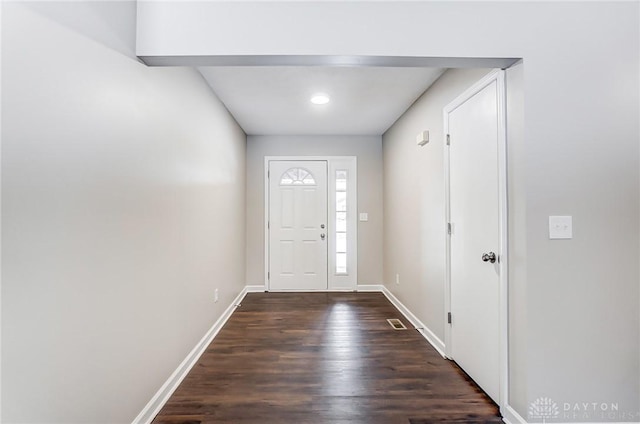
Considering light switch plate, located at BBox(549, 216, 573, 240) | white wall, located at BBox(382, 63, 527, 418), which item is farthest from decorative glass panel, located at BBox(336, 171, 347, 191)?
light switch plate, located at BBox(549, 216, 573, 240)

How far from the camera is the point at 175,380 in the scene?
6.98 ft

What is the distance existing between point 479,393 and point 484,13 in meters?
2.30

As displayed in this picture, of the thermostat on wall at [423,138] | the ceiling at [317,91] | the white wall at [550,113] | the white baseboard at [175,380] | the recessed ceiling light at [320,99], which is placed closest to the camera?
the white wall at [550,113]

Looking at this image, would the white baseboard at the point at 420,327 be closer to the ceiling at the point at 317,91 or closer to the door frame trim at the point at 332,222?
the door frame trim at the point at 332,222

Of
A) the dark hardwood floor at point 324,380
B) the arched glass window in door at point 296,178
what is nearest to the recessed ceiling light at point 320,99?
the arched glass window in door at point 296,178

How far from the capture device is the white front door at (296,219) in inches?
187

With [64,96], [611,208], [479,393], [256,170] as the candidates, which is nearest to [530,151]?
[611,208]

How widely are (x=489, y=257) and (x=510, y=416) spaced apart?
0.89m

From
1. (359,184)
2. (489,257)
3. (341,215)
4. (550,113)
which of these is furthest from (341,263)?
(550,113)

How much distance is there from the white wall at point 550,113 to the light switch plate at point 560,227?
0.04 meters

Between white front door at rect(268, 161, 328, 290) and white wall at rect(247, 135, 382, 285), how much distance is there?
18 cm

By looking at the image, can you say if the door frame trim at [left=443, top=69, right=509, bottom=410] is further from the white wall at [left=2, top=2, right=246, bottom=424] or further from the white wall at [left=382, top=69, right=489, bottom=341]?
the white wall at [left=2, top=2, right=246, bottom=424]

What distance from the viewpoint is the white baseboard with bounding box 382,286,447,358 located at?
268cm

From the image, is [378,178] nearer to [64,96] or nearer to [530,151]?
[530,151]
